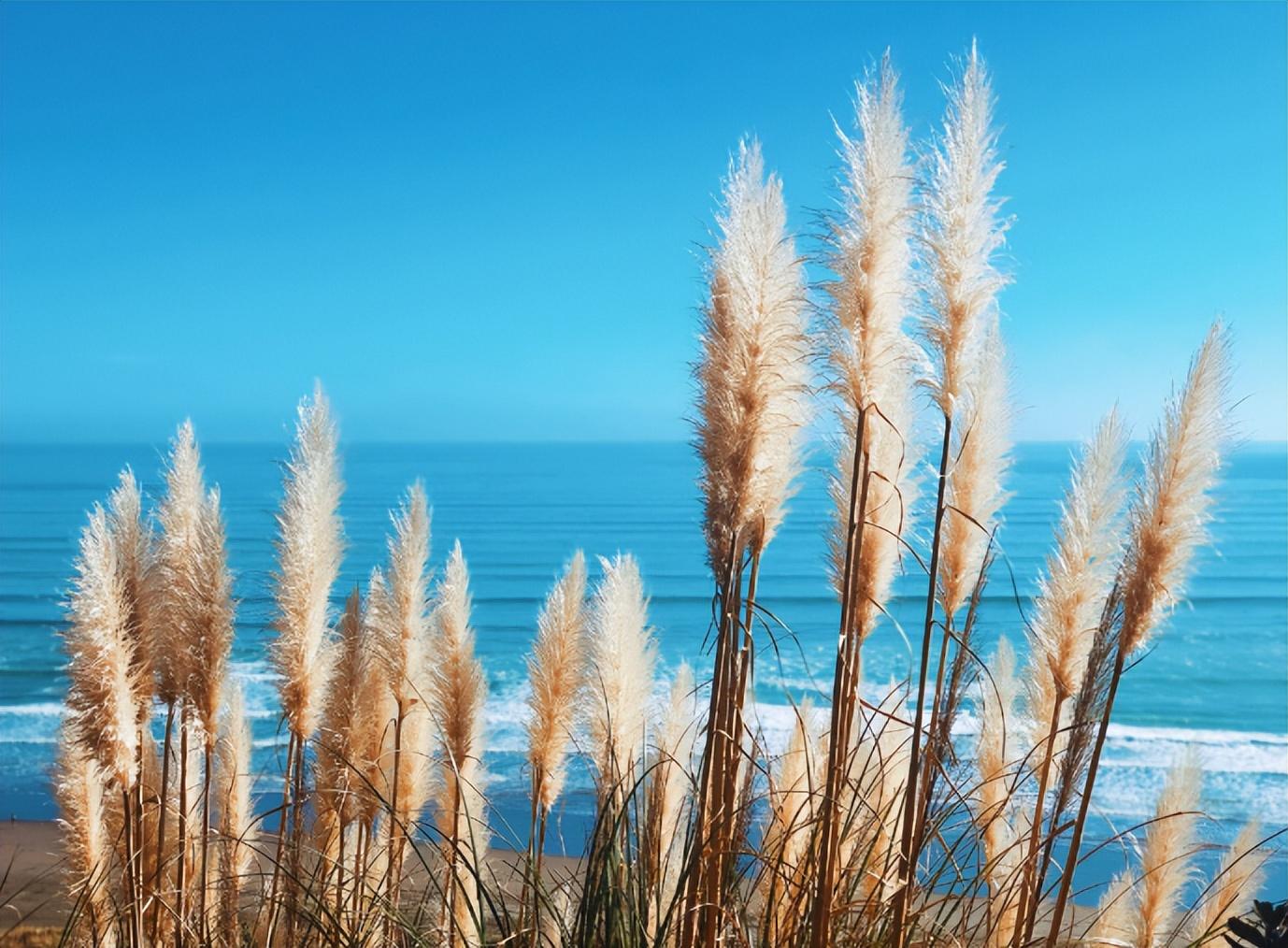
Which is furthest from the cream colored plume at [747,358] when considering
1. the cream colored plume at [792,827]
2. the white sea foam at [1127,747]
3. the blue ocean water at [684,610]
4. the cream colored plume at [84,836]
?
the white sea foam at [1127,747]

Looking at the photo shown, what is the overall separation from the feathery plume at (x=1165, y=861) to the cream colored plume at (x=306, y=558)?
226 cm

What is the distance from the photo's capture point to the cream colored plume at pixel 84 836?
2.90 m

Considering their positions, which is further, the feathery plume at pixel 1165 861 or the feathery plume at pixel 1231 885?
the feathery plume at pixel 1165 861

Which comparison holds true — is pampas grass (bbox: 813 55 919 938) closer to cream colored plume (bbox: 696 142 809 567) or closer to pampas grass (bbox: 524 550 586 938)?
cream colored plume (bbox: 696 142 809 567)

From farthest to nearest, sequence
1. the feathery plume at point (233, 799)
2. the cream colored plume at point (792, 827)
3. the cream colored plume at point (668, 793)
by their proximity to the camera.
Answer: the feathery plume at point (233, 799) → the cream colored plume at point (668, 793) → the cream colored plume at point (792, 827)

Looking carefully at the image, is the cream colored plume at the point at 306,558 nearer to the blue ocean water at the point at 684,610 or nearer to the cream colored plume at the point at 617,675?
the blue ocean water at the point at 684,610

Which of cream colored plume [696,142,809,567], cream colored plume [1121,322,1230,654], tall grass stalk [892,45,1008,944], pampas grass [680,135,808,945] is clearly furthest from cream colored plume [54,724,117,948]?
cream colored plume [1121,322,1230,654]

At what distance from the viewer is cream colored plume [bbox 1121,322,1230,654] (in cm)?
212

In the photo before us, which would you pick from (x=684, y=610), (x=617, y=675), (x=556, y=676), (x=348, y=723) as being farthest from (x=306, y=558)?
(x=684, y=610)

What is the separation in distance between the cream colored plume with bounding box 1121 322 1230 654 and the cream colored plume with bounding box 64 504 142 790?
2.14 meters

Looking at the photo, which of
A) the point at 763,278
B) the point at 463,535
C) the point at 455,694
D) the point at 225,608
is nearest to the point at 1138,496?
the point at 763,278

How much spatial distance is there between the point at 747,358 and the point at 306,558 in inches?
54.1

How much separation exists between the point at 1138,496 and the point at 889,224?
76cm

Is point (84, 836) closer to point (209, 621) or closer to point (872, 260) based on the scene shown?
point (209, 621)
